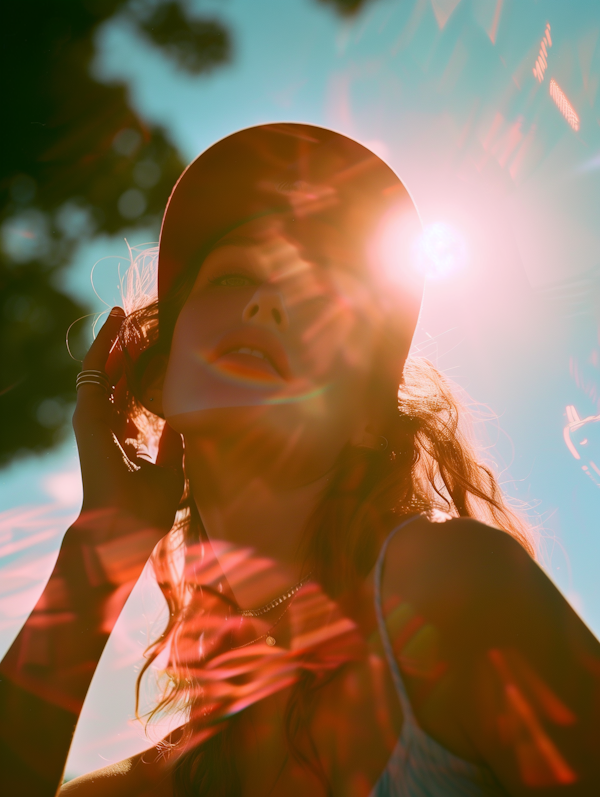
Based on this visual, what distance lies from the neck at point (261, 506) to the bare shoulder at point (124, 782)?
545mm

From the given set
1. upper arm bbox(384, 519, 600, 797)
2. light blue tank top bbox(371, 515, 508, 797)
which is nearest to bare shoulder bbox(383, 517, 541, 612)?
upper arm bbox(384, 519, 600, 797)

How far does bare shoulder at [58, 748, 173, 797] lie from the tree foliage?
6.04ft

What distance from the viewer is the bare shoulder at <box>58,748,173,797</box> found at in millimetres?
1193

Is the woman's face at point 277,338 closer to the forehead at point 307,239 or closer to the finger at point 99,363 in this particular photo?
the forehead at point 307,239

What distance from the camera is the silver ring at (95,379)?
1.47m

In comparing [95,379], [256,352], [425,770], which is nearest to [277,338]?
[256,352]

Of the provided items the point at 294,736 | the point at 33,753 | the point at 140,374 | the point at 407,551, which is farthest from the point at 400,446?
the point at 33,753

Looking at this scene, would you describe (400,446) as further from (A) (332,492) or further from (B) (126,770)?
(B) (126,770)

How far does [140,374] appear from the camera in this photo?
147 centimetres

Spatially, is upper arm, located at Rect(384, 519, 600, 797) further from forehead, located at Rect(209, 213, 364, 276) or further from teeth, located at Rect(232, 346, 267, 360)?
forehead, located at Rect(209, 213, 364, 276)

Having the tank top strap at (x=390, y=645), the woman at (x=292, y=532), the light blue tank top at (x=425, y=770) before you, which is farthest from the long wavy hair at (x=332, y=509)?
the light blue tank top at (x=425, y=770)

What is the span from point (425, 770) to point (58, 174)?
3090 millimetres

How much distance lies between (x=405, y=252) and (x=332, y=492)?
70 centimetres

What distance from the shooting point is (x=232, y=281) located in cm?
124
